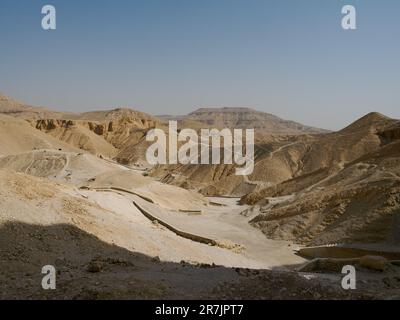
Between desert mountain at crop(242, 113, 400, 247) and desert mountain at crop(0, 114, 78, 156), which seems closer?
desert mountain at crop(242, 113, 400, 247)

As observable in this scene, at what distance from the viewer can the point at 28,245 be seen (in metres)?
8.40

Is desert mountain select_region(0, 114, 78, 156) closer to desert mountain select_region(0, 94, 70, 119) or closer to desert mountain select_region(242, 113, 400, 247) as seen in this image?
desert mountain select_region(242, 113, 400, 247)

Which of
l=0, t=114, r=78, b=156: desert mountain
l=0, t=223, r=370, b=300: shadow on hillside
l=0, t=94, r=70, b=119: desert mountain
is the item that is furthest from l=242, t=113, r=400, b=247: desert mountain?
l=0, t=94, r=70, b=119: desert mountain

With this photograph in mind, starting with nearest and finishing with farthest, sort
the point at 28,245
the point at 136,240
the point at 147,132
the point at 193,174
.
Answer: the point at 28,245 → the point at 136,240 → the point at 193,174 → the point at 147,132

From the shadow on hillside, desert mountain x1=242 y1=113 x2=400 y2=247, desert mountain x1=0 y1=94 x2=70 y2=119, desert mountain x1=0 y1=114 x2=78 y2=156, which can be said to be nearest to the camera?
the shadow on hillside

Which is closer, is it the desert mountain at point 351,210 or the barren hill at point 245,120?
the desert mountain at point 351,210

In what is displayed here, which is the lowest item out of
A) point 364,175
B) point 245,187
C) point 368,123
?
point 245,187

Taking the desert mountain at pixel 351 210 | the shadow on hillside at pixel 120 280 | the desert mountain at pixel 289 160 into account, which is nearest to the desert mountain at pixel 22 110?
the desert mountain at pixel 289 160

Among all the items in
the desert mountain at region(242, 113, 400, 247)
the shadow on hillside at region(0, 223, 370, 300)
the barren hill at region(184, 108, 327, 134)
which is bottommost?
the desert mountain at region(242, 113, 400, 247)

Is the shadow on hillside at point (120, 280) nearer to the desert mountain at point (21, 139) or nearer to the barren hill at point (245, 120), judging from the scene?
the desert mountain at point (21, 139)

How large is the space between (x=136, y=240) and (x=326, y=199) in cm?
1082

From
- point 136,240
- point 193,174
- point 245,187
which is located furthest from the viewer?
point 193,174
